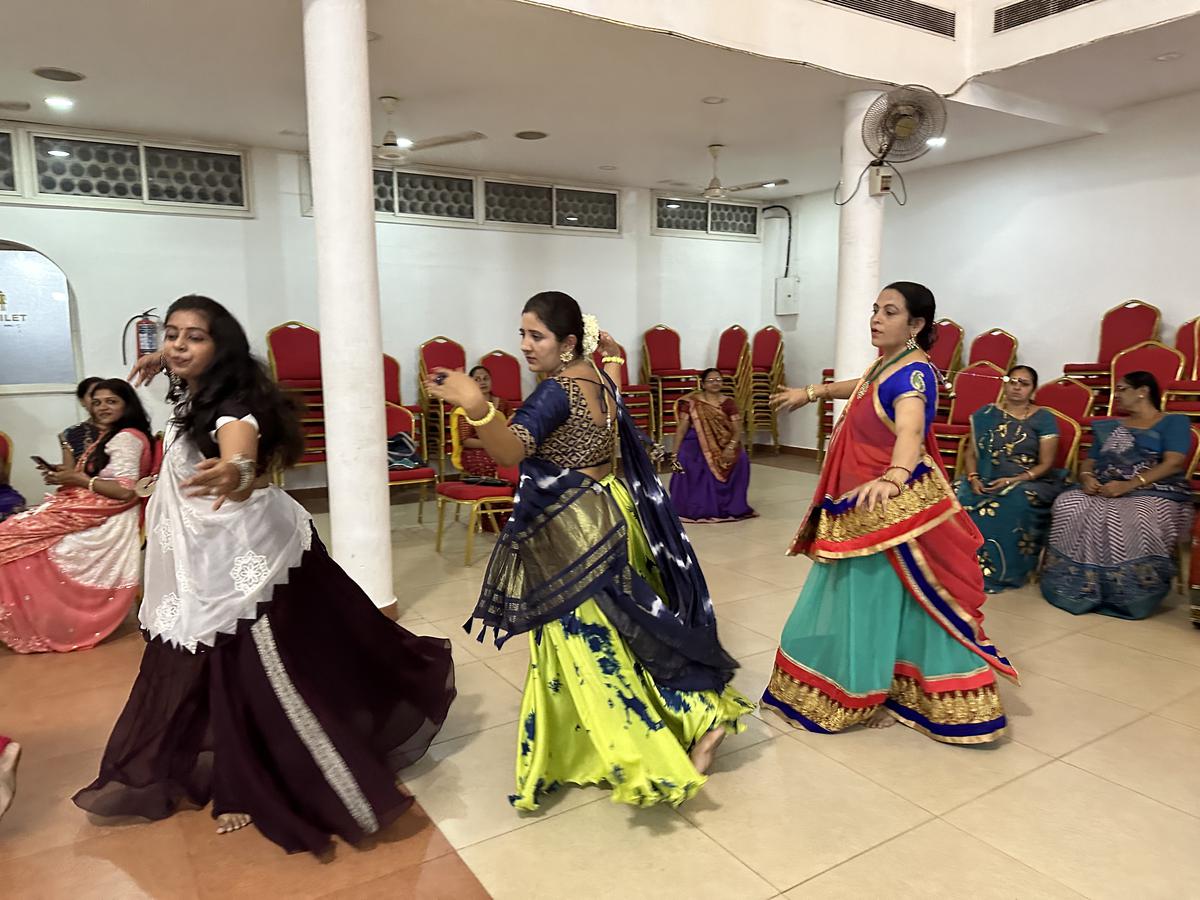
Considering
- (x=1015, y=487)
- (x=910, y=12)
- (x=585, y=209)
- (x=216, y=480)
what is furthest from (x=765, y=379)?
(x=216, y=480)

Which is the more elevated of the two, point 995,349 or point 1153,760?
point 995,349

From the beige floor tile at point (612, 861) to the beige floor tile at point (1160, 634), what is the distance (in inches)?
98.7

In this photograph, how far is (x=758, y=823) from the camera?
7.18 feet

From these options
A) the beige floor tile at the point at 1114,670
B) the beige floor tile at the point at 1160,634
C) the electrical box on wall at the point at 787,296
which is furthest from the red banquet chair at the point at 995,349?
the beige floor tile at the point at 1114,670

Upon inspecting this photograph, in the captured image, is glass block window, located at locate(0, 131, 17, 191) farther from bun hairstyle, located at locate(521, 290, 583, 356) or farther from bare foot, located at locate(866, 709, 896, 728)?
bare foot, located at locate(866, 709, 896, 728)

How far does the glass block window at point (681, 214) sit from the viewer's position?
8602mm

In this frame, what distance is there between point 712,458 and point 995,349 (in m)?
2.78

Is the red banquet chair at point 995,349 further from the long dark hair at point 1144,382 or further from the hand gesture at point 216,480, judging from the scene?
the hand gesture at point 216,480

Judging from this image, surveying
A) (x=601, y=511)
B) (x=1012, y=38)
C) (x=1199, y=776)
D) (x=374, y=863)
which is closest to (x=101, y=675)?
(x=374, y=863)

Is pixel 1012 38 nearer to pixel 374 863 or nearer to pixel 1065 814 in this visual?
pixel 1065 814

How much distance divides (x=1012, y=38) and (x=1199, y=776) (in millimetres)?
4270

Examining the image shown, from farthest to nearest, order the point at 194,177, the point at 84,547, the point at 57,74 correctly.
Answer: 1. the point at 194,177
2. the point at 57,74
3. the point at 84,547

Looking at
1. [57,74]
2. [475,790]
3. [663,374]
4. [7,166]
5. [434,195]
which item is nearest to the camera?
[475,790]

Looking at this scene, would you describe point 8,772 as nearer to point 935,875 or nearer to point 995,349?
point 935,875
